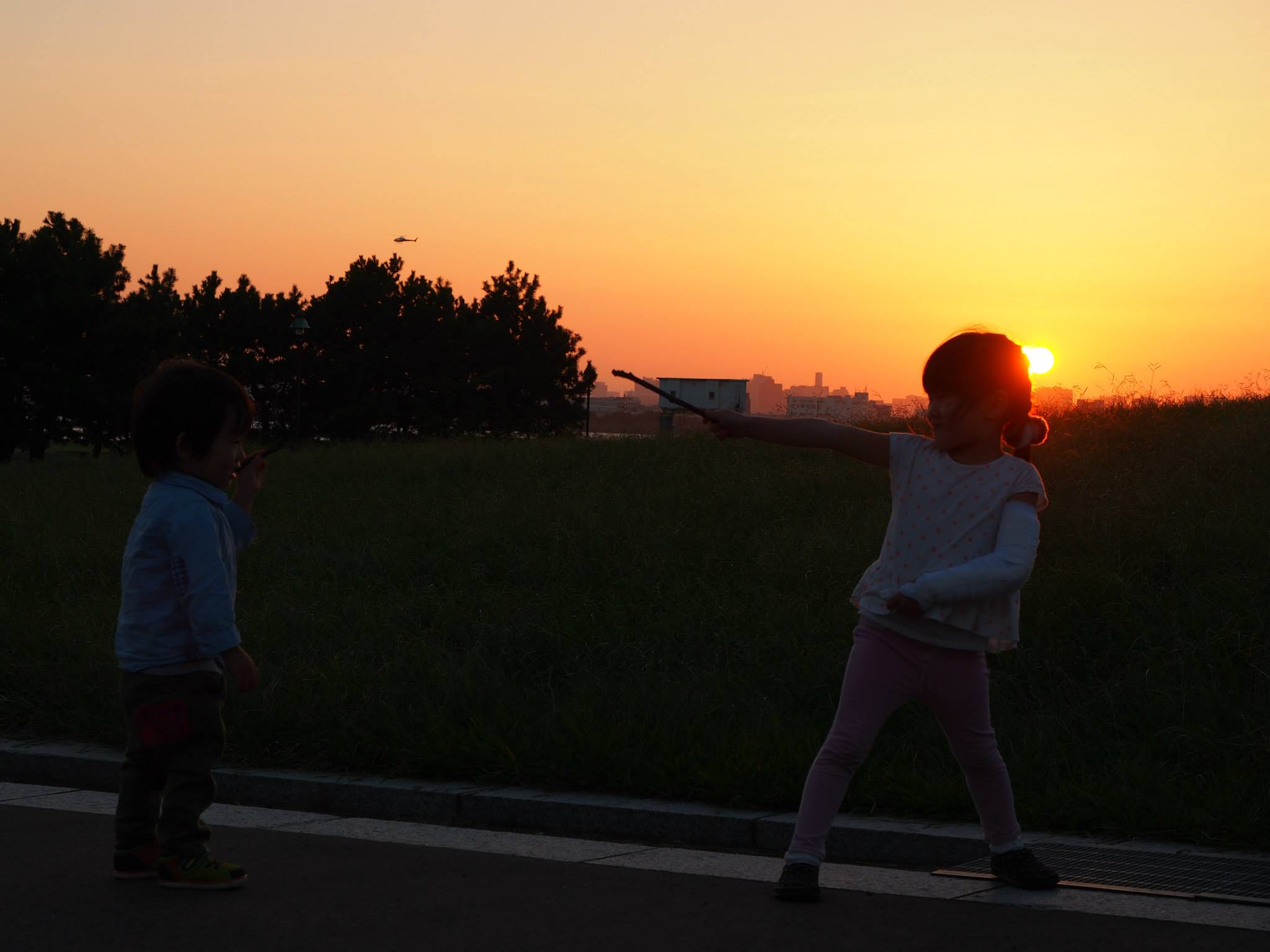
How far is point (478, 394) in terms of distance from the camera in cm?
5488

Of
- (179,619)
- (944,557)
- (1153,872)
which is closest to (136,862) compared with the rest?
(179,619)

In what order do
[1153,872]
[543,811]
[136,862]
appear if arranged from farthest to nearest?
[543,811]
[1153,872]
[136,862]

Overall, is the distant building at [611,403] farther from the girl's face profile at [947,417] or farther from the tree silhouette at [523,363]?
the girl's face profile at [947,417]

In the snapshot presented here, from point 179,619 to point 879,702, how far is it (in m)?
2.01

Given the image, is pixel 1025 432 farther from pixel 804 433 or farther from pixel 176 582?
pixel 176 582

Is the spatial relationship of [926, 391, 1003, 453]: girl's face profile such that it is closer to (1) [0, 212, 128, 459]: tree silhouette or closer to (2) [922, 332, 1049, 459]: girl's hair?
(2) [922, 332, 1049, 459]: girl's hair

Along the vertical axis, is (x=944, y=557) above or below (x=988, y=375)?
below

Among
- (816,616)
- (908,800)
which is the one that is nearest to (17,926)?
(908,800)

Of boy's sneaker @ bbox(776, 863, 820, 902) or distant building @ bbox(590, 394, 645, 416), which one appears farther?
distant building @ bbox(590, 394, 645, 416)

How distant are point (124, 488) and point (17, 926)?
13.9m

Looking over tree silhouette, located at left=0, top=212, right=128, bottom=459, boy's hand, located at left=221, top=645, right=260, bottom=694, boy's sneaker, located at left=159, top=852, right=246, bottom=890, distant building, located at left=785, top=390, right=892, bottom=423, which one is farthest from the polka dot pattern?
tree silhouette, located at left=0, top=212, right=128, bottom=459

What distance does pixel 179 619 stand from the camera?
Answer: 3912 mm

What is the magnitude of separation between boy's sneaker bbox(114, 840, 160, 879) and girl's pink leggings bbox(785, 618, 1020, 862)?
6.29ft

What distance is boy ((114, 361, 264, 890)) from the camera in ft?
12.6
